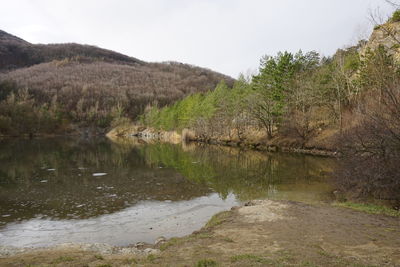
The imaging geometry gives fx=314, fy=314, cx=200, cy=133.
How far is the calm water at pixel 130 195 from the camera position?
15.6 m

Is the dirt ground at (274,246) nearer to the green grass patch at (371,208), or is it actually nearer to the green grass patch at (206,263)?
the green grass patch at (206,263)

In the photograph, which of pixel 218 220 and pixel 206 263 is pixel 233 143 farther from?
pixel 206 263

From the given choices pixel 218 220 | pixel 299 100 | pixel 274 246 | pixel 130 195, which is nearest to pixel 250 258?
pixel 274 246

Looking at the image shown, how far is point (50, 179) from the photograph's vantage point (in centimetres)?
2984

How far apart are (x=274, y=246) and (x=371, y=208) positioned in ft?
27.9

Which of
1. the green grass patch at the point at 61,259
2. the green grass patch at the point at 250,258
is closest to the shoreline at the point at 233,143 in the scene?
the green grass patch at the point at 250,258

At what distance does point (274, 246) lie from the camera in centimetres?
1041

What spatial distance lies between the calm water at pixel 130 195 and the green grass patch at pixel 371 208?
2.88 m

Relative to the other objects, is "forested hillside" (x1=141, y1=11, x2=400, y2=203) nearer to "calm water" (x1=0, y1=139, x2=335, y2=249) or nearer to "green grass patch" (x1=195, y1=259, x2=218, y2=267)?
"calm water" (x1=0, y1=139, x2=335, y2=249)

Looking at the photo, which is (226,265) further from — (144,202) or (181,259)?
(144,202)

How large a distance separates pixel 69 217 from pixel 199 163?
23.8 m

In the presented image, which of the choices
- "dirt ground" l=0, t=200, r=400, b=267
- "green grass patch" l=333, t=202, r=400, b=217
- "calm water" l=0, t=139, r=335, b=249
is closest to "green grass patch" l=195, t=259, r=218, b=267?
"dirt ground" l=0, t=200, r=400, b=267

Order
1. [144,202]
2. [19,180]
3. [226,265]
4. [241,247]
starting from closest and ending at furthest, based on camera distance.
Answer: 1. [226,265]
2. [241,247]
3. [144,202]
4. [19,180]

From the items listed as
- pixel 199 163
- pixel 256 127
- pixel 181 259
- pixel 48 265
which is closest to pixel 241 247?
pixel 181 259
